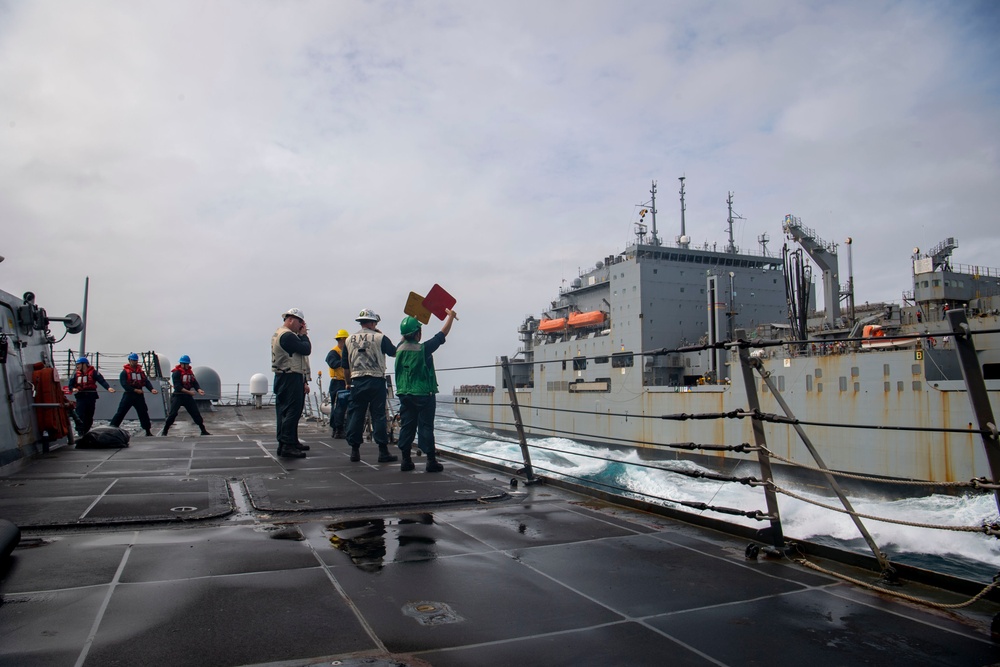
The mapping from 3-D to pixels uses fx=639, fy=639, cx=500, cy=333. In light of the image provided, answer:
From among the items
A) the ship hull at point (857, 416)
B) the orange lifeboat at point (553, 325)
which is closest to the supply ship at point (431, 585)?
the ship hull at point (857, 416)

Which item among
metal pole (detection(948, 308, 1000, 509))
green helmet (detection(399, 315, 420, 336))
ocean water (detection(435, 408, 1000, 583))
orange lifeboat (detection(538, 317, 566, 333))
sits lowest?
ocean water (detection(435, 408, 1000, 583))

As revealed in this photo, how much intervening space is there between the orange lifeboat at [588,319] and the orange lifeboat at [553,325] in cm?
77

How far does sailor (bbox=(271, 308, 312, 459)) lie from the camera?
695cm

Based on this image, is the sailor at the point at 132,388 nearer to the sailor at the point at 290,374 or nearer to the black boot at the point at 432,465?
the sailor at the point at 290,374

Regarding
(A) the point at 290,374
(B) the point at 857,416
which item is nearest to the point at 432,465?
(A) the point at 290,374

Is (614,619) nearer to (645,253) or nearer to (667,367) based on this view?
(667,367)

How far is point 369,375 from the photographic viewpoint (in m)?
6.67

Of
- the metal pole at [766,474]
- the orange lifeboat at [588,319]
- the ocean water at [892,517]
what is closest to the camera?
the metal pole at [766,474]

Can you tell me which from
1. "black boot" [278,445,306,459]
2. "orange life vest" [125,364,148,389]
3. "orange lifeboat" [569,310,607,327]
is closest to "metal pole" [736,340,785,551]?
"black boot" [278,445,306,459]

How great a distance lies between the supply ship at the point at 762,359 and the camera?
1773cm

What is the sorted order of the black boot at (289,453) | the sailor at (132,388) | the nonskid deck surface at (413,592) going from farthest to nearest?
the sailor at (132,388), the black boot at (289,453), the nonskid deck surface at (413,592)

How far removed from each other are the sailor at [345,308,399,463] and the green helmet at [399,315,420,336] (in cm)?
42

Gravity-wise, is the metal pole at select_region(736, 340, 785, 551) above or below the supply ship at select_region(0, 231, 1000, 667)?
above

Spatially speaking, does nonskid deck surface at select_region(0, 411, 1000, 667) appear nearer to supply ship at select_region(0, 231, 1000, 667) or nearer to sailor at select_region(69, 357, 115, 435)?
supply ship at select_region(0, 231, 1000, 667)
